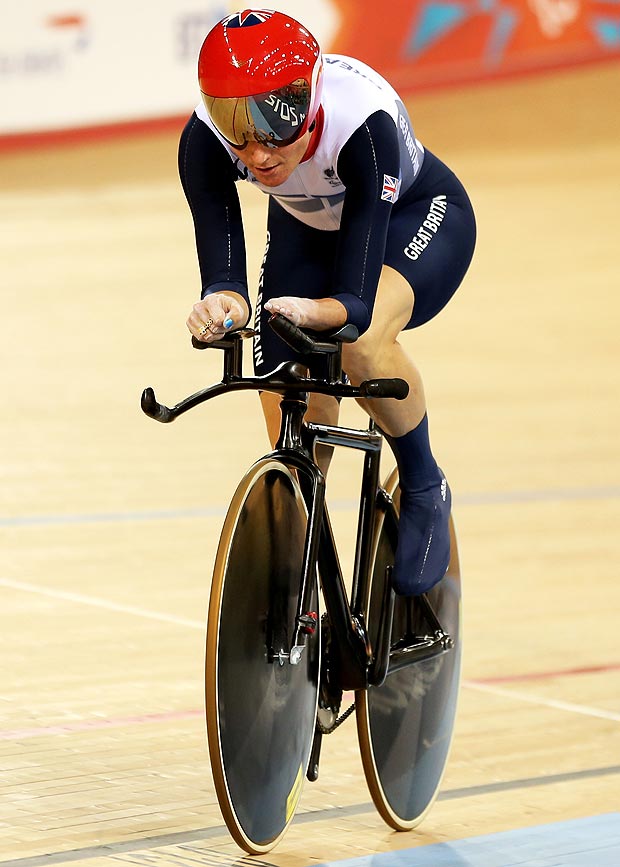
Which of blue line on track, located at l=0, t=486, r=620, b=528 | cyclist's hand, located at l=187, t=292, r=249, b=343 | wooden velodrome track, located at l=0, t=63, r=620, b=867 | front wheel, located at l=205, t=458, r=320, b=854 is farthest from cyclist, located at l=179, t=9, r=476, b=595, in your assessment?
blue line on track, located at l=0, t=486, r=620, b=528

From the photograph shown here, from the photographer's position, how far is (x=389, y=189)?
93.5 inches

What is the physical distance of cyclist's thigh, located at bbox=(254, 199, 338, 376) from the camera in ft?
8.66

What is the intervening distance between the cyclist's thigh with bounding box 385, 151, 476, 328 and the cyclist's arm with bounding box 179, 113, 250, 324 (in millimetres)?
281

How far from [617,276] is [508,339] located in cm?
131

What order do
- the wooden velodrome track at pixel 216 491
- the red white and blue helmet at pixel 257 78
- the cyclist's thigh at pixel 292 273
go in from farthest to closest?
Result: the wooden velodrome track at pixel 216 491 < the cyclist's thigh at pixel 292 273 < the red white and blue helmet at pixel 257 78

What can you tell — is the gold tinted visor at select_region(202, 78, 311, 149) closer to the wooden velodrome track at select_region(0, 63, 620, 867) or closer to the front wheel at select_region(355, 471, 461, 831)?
the front wheel at select_region(355, 471, 461, 831)

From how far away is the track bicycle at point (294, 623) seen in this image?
2.27 meters

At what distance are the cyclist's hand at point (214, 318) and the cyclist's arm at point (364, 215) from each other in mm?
148

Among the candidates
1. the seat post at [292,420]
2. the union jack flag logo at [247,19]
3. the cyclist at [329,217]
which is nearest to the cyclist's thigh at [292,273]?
the cyclist at [329,217]

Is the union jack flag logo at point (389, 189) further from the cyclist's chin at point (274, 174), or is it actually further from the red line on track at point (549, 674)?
the red line on track at point (549, 674)

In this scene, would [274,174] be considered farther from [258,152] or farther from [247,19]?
[247,19]

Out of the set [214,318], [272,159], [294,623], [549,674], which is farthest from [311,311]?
[549,674]

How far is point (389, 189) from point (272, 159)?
183 mm

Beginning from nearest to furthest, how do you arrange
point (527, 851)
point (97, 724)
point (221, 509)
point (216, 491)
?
point (527, 851), point (97, 724), point (221, 509), point (216, 491)
